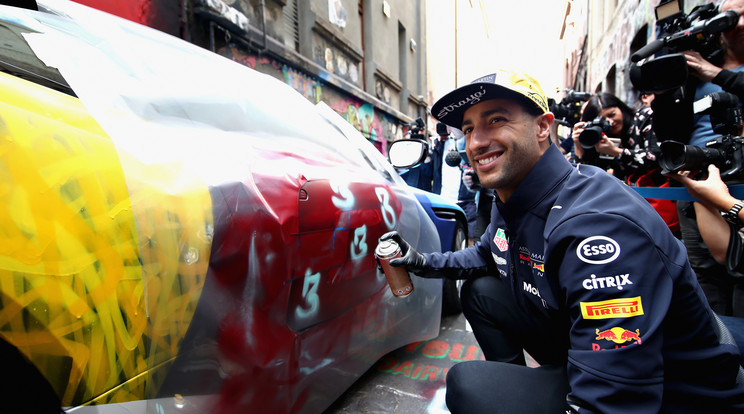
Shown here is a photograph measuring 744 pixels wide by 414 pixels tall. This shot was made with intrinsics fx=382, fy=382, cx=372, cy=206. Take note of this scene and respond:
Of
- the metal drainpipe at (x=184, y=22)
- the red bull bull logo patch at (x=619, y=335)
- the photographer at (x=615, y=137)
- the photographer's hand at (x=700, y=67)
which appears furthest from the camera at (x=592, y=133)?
the metal drainpipe at (x=184, y=22)

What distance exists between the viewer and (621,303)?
883 mm

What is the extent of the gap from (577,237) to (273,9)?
23.4ft

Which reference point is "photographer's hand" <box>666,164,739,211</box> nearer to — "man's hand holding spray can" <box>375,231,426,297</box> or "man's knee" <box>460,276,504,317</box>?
A: "man's knee" <box>460,276,504,317</box>

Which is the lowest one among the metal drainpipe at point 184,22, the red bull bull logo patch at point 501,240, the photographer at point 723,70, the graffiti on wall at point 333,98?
the red bull bull logo patch at point 501,240

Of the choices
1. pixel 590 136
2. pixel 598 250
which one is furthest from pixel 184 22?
pixel 598 250

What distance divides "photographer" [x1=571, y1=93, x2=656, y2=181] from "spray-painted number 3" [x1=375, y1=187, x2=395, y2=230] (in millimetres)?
1870

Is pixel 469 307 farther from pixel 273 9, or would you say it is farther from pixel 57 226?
Result: pixel 273 9

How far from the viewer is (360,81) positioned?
10.4 m

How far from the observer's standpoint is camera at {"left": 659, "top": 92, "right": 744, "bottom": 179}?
181 centimetres

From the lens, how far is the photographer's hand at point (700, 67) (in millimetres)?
1947

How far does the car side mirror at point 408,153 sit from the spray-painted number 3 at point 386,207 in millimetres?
819

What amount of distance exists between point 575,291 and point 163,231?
3.27 feet

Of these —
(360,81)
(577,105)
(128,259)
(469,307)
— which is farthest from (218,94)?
(360,81)

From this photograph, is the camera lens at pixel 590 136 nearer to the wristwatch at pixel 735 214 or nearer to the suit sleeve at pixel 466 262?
the wristwatch at pixel 735 214
